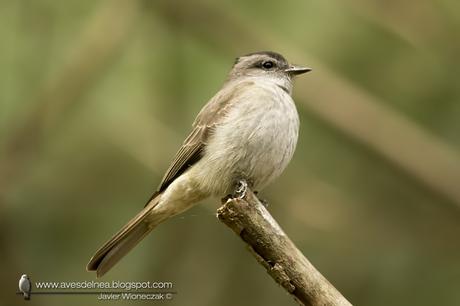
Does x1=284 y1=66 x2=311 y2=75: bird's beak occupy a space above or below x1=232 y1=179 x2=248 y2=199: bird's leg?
above

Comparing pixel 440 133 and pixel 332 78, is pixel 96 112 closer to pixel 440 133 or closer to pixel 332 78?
pixel 332 78

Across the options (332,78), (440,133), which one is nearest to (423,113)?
(440,133)

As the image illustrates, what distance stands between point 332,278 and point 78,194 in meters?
2.08

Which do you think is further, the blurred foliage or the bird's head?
the blurred foliage

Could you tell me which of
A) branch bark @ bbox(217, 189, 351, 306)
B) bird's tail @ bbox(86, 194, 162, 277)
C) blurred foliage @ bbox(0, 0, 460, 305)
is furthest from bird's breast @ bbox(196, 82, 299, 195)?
blurred foliage @ bbox(0, 0, 460, 305)

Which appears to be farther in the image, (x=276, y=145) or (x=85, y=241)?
(x=85, y=241)

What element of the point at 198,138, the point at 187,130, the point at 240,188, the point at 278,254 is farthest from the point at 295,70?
the point at 278,254

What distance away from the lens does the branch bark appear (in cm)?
438

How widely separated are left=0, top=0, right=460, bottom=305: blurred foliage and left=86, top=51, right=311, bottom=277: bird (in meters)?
1.07

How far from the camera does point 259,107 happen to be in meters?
5.75

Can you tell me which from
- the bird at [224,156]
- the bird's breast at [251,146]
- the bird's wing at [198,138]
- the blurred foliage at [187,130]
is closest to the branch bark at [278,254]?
the bird at [224,156]

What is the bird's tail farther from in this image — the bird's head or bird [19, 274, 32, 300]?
the bird's head

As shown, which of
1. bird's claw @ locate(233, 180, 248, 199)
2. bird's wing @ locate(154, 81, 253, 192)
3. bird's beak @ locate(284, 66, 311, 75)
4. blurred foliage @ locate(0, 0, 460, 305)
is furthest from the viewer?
blurred foliage @ locate(0, 0, 460, 305)

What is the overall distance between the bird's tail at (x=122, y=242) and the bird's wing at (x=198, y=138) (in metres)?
0.18
